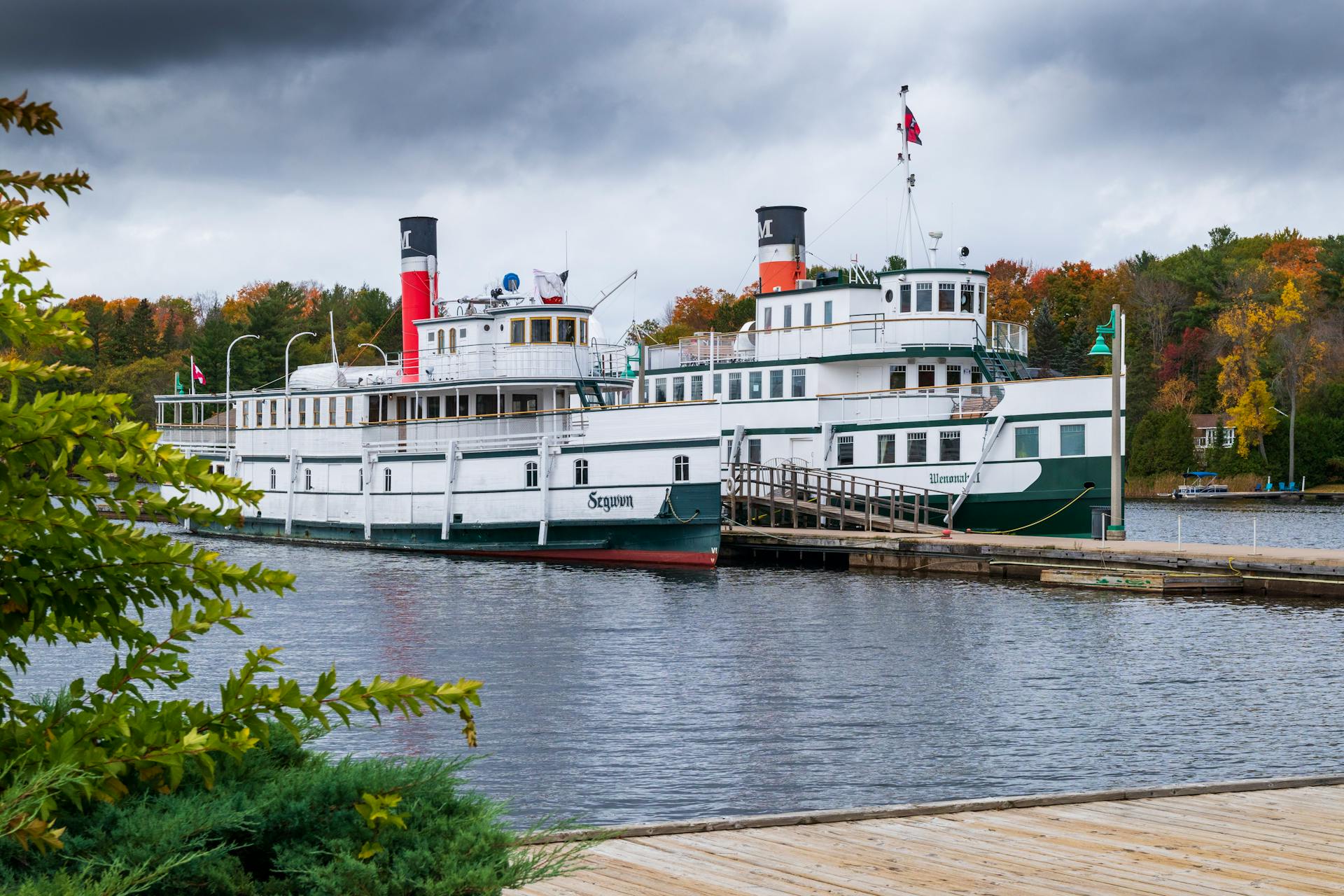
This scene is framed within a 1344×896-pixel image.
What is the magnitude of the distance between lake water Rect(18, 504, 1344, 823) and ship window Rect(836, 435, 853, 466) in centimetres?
→ 868

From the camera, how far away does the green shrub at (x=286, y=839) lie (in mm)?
5031

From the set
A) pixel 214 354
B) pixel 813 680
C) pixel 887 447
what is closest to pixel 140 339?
pixel 214 354

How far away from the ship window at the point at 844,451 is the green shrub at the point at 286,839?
1593 inches

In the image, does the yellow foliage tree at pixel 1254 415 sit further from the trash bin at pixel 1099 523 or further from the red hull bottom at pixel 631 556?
the red hull bottom at pixel 631 556

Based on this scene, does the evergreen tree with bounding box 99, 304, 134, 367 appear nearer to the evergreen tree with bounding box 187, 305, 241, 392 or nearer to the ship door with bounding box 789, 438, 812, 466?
the evergreen tree with bounding box 187, 305, 241, 392

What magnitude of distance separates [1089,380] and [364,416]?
22.9 m

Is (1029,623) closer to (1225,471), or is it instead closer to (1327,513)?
(1327,513)

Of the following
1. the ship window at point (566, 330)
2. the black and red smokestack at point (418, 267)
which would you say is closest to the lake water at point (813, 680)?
the ship window at point (566, 330)

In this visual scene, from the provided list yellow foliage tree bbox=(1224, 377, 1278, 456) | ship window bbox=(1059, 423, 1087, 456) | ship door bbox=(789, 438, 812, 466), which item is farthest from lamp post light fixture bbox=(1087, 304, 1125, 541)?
yellow foliage tree bbox=(1224, 377, 1278, 456)

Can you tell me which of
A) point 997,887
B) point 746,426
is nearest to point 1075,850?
point 997,887

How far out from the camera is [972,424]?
140ft

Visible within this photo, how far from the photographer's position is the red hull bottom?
39.5m

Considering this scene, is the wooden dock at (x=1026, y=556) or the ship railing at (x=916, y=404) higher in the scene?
the ship railing at (x=916, y=404)

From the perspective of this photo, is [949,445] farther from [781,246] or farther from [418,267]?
[418,267]
